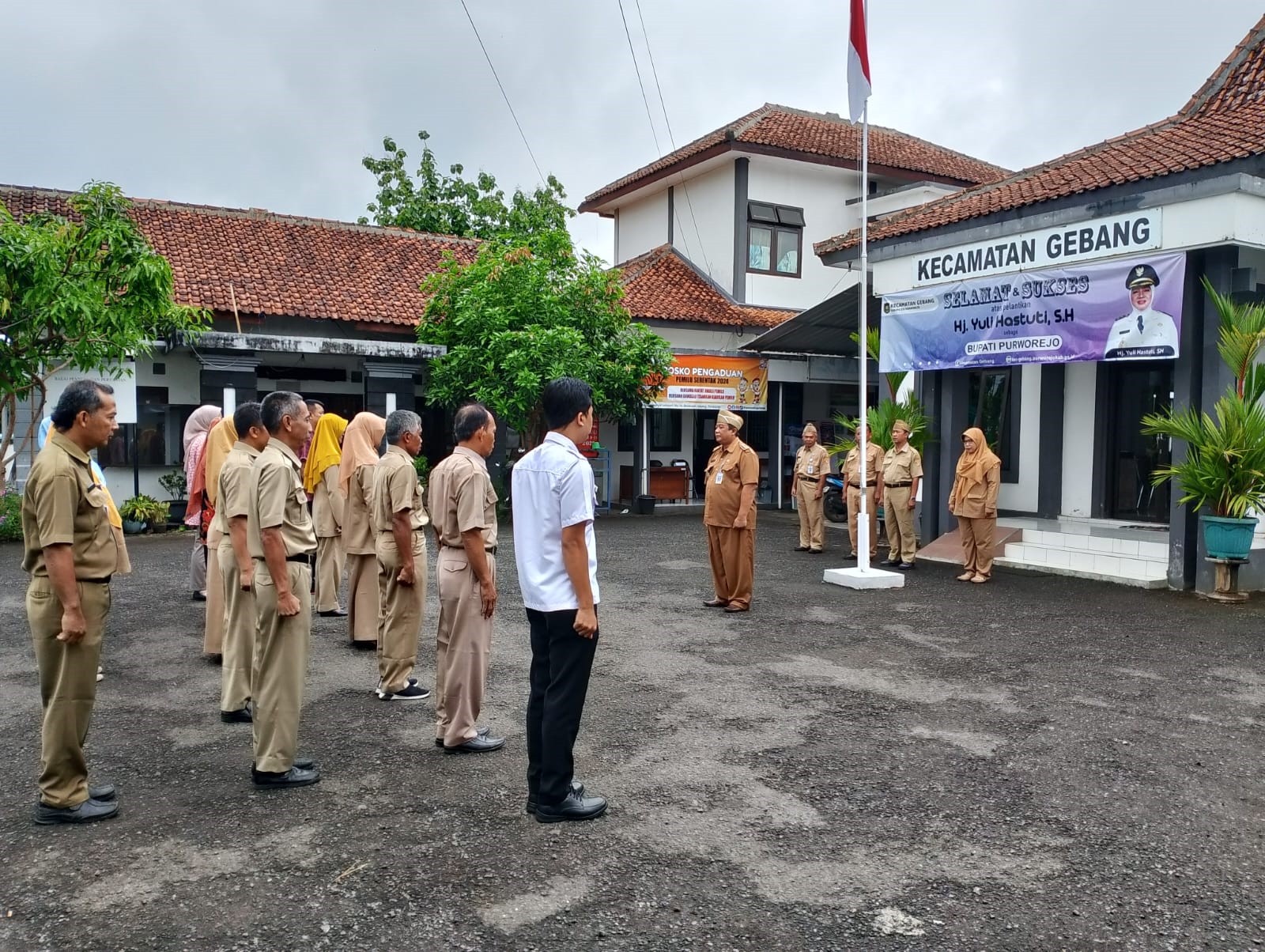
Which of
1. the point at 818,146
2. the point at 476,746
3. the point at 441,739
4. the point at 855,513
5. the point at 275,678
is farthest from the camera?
the point at 818,146

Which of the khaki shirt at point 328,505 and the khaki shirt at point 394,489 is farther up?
the khaki shirt at point 394,489

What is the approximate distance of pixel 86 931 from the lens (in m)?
3.15

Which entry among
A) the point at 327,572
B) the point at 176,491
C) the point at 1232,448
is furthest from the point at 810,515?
the point at 176,491

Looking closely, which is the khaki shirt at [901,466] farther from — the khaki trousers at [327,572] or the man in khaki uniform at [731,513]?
the khaki trousers at [327,572]

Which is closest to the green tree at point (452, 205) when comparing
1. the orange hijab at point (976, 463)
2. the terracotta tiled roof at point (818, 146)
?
the terracotta tiled roof at point (818, 146)

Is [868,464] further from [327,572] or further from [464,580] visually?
[464,580]

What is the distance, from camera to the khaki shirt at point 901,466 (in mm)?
11836

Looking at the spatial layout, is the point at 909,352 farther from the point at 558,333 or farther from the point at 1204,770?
the point at 1204,770

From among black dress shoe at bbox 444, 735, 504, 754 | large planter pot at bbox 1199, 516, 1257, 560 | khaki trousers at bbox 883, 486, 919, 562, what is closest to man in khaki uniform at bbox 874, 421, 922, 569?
khaki trousers at bbox 883, 486, 919, 562

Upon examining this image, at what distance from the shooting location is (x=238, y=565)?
5117 millimetres

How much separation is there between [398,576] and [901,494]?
24.9ft

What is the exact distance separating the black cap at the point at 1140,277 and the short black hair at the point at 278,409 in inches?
332

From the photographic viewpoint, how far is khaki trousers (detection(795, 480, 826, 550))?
13.1m

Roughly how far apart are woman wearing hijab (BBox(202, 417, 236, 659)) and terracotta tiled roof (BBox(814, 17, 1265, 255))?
8.74 m
